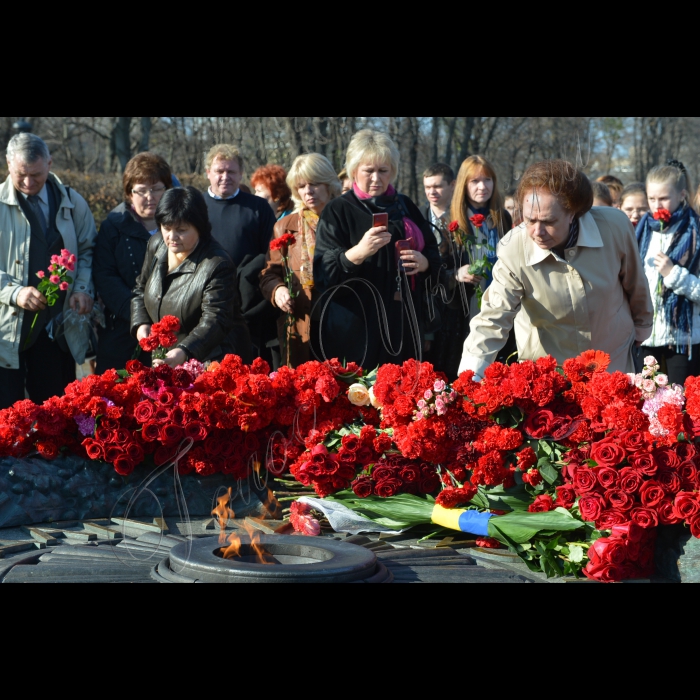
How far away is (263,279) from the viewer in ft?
20.0

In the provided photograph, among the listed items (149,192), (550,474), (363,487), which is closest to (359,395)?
(363,487)

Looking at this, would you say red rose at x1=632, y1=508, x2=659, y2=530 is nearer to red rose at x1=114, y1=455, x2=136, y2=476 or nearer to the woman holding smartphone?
the woman holding smartphone

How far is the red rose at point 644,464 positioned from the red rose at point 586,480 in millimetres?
153

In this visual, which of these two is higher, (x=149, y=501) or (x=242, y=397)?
(x=242, y=397)

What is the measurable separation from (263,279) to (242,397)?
1574 mm

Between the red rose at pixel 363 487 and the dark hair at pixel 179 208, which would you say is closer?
the red rose at pixel 363 487

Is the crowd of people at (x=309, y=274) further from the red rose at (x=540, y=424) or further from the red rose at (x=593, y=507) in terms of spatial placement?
the red rose at (x=593, y=507)

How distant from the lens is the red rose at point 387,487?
14.5ft

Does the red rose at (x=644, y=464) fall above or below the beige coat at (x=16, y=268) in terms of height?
below

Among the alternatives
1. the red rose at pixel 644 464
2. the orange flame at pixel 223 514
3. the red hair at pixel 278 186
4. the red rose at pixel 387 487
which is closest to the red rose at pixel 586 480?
the red rose at pixel 644 464

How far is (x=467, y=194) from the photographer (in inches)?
236

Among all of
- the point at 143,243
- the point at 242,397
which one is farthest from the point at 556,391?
the point at 143,243

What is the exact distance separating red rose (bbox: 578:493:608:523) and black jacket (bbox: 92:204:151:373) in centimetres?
347

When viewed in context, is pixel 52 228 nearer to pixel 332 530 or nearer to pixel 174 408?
pixel 174 408
